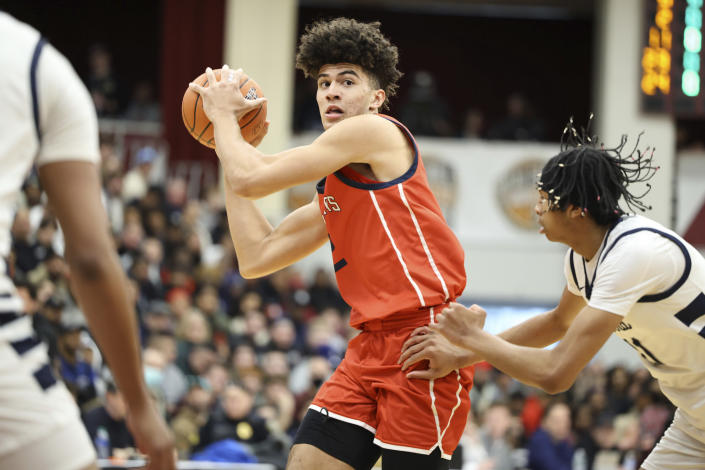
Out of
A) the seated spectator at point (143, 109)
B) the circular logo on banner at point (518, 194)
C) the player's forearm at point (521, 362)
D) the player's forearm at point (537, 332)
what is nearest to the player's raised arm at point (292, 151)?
the player's forearm at point (521, 362)

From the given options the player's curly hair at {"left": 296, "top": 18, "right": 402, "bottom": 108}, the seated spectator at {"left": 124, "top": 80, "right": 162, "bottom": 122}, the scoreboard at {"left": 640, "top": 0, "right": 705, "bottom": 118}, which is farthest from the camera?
the seated spectator at {"left": 124, "top": 80, "right": 162, "bottom": 122}

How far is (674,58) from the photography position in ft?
42.5

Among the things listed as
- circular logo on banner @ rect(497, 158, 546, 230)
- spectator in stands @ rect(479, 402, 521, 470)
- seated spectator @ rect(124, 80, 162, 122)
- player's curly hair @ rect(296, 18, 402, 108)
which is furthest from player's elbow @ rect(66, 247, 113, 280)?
seated spectator @ rect(124, 80, 162, 122)

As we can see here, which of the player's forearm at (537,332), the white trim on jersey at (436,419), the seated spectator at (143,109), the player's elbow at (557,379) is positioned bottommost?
the white trim on jersey at (436,419)

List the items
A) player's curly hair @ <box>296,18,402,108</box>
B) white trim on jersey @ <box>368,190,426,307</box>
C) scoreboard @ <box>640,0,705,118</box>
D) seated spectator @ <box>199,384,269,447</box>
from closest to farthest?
white trim on jersey @ <box>368,190,426,307</box>, player's curly hair @ <box>296,18,402,108</box>, seated spectator @ <box>199,384,269,447</box>, scoreboard @ <box>640,0,705,118</box>

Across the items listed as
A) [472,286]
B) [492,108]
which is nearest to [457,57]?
[492,108]

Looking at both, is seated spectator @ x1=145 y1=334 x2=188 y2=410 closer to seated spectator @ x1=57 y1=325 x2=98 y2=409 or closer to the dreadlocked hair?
seated spectator @ x1=57 y1=325 x2=98 y2=409

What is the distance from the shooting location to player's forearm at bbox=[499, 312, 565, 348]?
386 centimetres

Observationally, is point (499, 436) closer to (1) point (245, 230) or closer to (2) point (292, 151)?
(1) point (245, 230)

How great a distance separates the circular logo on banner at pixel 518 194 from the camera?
14531 mm

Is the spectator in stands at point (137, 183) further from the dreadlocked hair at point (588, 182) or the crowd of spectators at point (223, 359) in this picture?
the dreadlocked hair at point (588, 182)

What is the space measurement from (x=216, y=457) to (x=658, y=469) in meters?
4.20

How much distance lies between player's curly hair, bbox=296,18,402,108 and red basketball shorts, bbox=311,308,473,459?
1.05m

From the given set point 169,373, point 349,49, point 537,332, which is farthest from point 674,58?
point 349,49
